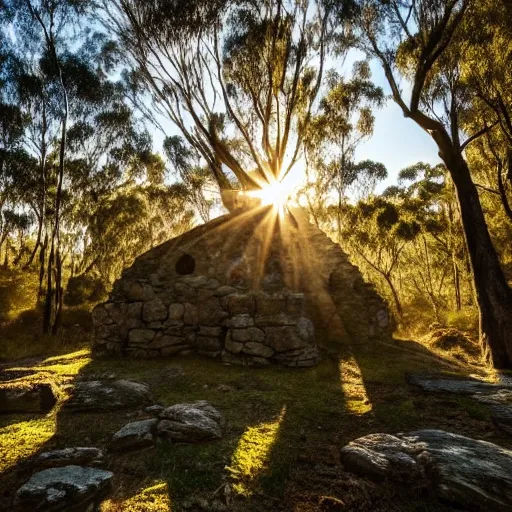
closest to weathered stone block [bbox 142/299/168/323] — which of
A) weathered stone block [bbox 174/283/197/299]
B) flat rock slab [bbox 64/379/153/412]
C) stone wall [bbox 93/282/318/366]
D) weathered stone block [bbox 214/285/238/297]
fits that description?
stone wall [bbox 93/282/318/366]

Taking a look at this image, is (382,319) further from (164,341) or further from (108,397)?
(108,397)

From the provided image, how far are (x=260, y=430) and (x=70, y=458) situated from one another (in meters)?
2.16

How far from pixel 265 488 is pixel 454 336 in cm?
1093

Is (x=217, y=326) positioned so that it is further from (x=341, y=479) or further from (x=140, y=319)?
(x=341, y=479)

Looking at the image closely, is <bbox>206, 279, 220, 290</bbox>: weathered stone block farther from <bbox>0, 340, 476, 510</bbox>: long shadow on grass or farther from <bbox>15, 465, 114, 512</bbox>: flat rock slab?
<bbox>15, 465, 114, 512</bbox>: flat rock slab

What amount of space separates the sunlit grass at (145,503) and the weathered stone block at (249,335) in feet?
15.1

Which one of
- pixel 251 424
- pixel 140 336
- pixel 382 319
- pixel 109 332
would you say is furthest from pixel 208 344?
pixel 382 319

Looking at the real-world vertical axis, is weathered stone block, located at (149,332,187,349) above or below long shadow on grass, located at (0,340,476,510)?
above

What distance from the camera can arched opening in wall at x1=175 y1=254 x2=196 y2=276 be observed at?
9914mm

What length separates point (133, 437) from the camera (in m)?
3.85

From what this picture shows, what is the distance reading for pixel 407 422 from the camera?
438 cm

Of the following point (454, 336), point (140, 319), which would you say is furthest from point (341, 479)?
point (454, 336)

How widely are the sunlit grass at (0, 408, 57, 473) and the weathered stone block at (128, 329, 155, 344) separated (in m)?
3.21

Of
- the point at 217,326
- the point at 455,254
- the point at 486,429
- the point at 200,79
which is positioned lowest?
the point at 486,429
